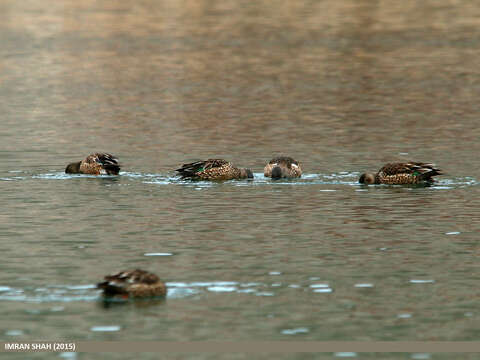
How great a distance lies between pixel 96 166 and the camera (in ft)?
102

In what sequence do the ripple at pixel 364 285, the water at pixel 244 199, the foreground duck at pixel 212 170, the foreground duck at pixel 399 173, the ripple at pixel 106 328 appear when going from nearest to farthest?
1. the ripple at pixel 106 328
2. the water at pixel 244 199
3. the ripple at pixel 364 285
4. the foreground duck at pixel 399 173
5. the foreground duck at pixel 212 170

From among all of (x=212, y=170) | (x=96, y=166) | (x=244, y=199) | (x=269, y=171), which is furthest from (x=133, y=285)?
(x=96, y=166)

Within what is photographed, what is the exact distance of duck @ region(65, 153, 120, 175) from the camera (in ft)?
102

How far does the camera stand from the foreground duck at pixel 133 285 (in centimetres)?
1823

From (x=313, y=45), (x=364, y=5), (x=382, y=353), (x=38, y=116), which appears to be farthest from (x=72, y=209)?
(x=364, y=5)

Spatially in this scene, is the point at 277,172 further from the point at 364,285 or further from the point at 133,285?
the point at 133,285

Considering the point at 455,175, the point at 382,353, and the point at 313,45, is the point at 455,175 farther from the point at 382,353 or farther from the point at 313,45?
the point at 313,45

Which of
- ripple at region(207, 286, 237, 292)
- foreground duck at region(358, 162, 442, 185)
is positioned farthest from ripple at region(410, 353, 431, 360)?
foreground duck at region(358, 162, 442, 185)

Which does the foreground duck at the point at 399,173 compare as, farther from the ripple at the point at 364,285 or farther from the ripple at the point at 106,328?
the ripple at the point at 106,328

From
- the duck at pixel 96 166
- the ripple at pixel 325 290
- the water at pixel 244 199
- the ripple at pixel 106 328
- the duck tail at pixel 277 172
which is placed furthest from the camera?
the duck at pixel 96 166

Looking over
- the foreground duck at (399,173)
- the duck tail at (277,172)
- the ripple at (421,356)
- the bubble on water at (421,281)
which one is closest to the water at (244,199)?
the bubble on water at (421,281)

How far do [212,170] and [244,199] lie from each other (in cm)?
252

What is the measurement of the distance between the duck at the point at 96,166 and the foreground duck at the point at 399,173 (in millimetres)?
5872

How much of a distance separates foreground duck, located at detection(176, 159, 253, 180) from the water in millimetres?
295
